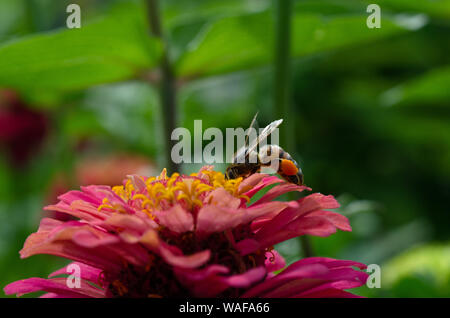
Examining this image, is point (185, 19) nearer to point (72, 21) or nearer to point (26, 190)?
point (72, 21)

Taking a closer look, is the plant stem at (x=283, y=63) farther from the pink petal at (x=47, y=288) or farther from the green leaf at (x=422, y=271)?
the pink petal at (x=47, y=288)

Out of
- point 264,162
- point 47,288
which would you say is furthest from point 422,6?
point 47,288

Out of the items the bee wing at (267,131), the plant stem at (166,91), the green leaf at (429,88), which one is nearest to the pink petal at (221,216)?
the bee wing at (267,131)

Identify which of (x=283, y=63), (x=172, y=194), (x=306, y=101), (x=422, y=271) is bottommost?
(x=422, y=271)

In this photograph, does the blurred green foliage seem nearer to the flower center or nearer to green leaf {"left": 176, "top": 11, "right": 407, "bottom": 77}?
green leaf {"left": 176, "top": 11, "right": 407, "bottom": 77}

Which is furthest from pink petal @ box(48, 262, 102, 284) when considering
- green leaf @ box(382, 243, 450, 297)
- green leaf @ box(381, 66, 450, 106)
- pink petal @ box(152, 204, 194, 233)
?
green leaf @ box(381, 66, 450, 106)

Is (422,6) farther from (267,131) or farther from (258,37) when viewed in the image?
(267,131)
